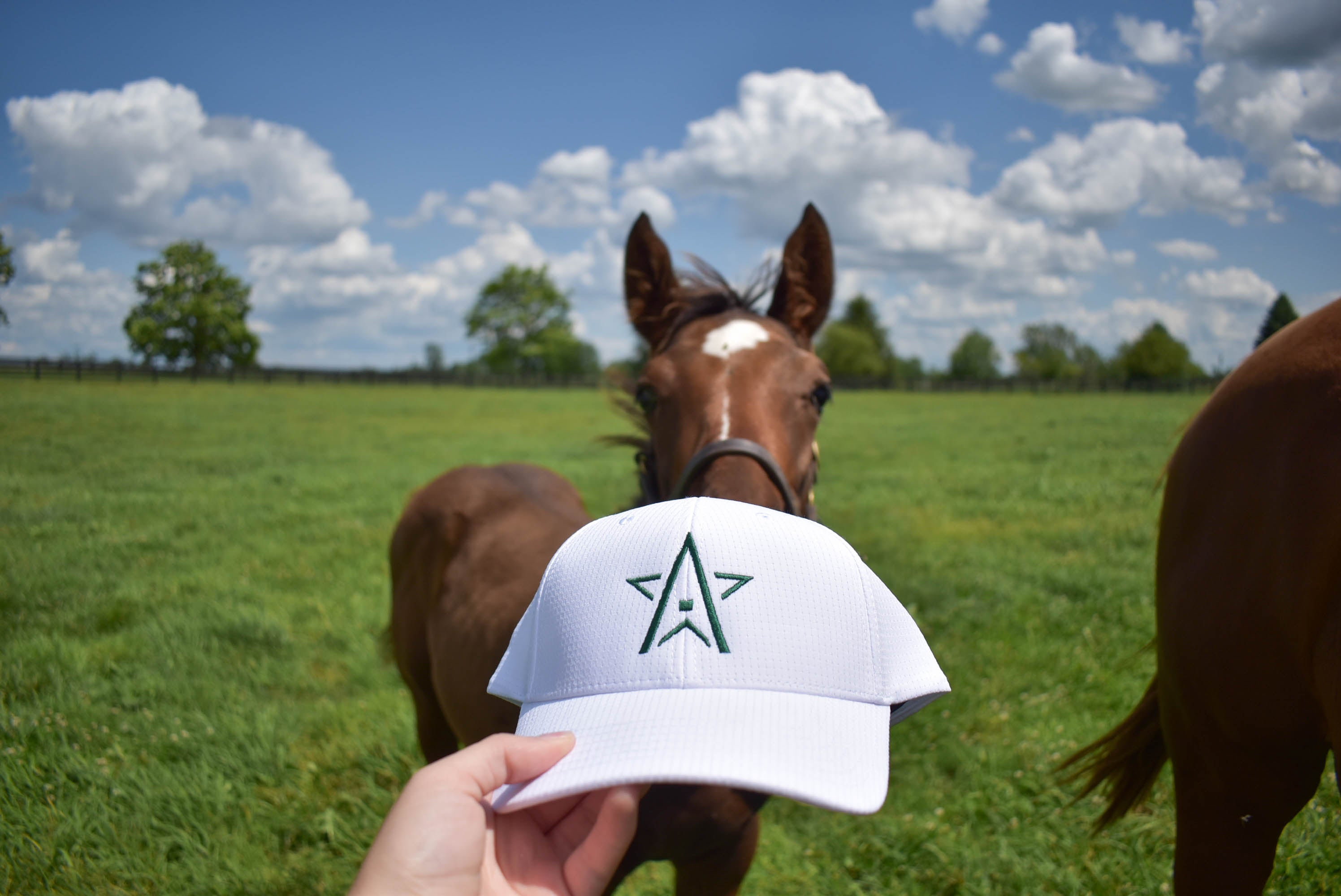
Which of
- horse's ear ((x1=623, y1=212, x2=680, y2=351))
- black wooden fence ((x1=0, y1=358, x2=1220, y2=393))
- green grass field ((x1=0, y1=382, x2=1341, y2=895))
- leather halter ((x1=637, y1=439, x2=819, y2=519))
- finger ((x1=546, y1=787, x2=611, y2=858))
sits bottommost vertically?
green grass field ((x1=0, y1=382, x2=1341, y2=895))

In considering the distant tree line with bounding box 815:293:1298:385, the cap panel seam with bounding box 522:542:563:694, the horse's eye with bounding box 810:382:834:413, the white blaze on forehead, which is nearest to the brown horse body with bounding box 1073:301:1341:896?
the horse's eye with bounding box 810:382:834:413

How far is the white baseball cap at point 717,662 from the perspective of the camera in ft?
2.99

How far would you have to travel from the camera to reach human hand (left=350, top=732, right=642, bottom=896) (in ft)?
2.87

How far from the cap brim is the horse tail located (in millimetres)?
1857

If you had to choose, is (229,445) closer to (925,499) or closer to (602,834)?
(925,499)

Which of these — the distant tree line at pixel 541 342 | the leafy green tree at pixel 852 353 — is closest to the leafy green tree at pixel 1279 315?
the distant tree line at pixel 541 342

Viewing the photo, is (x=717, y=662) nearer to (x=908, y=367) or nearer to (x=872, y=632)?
(x=872, y=632)

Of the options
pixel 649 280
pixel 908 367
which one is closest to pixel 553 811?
pixel 649 280

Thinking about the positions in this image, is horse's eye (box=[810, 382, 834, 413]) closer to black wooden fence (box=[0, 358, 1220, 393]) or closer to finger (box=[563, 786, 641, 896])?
finger (box=[563, 786, 641, 896])

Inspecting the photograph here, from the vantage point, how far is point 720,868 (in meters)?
→ 2.03

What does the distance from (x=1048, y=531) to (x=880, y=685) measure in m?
7.28

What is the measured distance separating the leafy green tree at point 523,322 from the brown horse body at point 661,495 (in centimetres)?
6146

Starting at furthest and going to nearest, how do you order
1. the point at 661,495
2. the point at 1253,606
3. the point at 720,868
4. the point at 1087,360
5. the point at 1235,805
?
the point at 1087,360, the point at 661,495, the point at 720,868, the point at 1235,805, the point at 1253,606

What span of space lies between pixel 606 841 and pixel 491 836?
0.50ft
